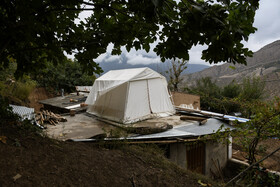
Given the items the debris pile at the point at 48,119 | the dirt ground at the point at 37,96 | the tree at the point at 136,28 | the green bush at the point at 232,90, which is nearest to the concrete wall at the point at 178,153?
the tree at the point at 136,28

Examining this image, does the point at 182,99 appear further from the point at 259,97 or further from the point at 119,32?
the point at 119,32

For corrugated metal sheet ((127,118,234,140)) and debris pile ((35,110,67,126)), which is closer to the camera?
corrugated metal sheet ((127,118,234,140))

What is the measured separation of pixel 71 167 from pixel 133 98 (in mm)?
5586

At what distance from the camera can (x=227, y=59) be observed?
1934mm

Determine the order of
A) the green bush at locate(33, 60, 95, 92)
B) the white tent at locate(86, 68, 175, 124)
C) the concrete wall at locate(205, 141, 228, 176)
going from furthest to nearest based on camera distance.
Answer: the green bush at locate(33, 60, 95, 92) → the white tent at locate(86, 68, 175, 124) → the concrete wall at locate(205, 141, 228, 176)

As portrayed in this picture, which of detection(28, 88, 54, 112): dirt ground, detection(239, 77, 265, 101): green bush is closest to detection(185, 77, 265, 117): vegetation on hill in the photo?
detection(239, 77, 265, 101): green bush

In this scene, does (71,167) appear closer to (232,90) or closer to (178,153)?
(178,153)

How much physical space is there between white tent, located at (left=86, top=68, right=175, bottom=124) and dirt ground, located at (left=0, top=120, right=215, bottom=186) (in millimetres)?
3899

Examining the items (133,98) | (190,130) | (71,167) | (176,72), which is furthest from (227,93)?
(71,167)

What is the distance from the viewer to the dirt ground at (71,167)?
2.19 meters

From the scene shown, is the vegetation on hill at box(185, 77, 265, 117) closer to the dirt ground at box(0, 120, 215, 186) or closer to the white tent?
the white tent

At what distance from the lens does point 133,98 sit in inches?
320

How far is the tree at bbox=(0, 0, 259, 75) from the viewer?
1594 millimetres

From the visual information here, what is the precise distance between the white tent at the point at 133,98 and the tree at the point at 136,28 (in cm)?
486
